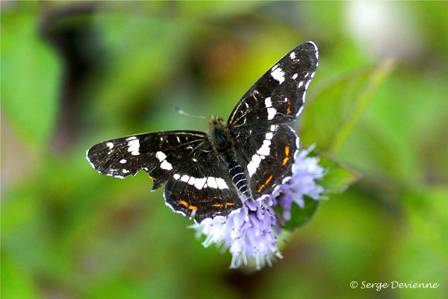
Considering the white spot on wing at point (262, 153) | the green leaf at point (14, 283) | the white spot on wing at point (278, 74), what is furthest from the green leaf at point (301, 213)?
the green leaf at point (14, 283)

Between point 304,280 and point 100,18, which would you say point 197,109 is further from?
point 304,280

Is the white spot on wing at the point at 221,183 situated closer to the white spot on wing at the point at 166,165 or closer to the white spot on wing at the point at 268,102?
the white spot on wing at the point at 166,165

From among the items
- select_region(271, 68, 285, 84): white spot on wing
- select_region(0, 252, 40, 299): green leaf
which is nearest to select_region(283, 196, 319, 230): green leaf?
select_region(271, 68, 285, 84): white spot on wing

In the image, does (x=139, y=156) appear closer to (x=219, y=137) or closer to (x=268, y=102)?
(x=219, y=137)

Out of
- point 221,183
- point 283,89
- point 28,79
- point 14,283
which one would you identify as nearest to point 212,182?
point 221,183

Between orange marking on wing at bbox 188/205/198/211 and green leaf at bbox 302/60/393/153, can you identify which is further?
green leaf at bbox 302/60/393/153

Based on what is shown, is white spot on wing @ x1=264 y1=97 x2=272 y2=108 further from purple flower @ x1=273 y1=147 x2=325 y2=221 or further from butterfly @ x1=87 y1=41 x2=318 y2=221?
purple flower @ x1=273 y1=147 x2=325 y2=221

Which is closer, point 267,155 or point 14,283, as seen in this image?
point 267,155
